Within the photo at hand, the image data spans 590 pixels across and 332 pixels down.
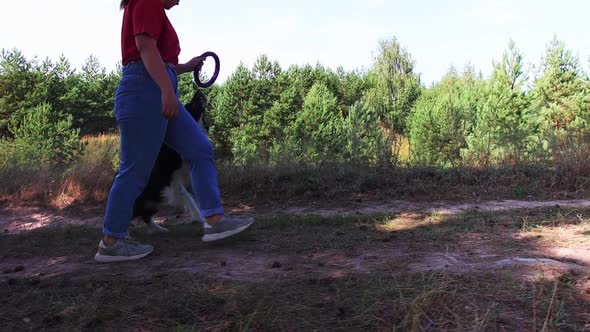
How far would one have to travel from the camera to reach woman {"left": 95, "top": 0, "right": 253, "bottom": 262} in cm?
280

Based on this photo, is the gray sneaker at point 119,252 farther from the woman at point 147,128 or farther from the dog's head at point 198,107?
the dog's head at point 198,107

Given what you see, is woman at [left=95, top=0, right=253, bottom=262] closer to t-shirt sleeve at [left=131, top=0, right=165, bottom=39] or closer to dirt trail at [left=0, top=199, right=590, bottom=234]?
t-shirt sleeve at [left=131, top=0, right=165, bottom=39]

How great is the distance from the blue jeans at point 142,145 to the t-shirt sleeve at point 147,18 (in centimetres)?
25

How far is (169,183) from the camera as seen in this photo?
3.79 meters

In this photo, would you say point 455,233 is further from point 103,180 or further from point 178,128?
point 103,180

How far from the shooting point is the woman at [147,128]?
9.19 feet

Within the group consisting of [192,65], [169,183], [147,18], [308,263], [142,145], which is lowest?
[308,263]

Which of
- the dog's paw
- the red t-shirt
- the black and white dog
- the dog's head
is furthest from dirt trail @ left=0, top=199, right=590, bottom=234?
the red t-shirt

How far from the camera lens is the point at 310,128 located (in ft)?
91.5

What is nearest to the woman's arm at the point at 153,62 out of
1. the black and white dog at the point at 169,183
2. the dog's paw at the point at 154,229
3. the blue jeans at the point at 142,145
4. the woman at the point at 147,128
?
the woman at the point at 147,128

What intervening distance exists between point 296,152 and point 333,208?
2632 mm

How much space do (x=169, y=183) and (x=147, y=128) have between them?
993 millimetres

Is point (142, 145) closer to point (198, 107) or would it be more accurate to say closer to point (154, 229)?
point (198, 107)

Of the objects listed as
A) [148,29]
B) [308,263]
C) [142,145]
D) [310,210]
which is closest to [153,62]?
[148,29]
